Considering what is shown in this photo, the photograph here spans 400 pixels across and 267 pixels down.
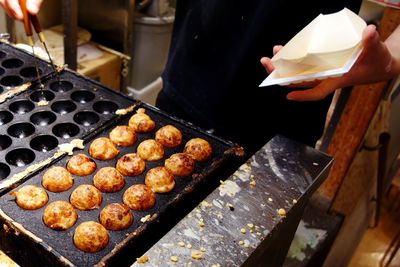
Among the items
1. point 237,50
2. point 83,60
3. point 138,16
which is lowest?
point 83,60

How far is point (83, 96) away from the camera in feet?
6.41

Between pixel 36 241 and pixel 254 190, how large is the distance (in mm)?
704

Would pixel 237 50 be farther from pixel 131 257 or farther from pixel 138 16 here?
pixel 138 16

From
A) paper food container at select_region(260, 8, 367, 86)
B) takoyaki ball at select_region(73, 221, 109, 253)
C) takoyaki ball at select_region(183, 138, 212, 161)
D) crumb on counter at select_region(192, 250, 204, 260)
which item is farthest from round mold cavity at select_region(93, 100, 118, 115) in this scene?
crumb on counter at select_region(192, 250, 204, 260)

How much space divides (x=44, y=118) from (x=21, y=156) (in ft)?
0.85

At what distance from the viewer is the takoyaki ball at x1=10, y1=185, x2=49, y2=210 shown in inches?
54.5

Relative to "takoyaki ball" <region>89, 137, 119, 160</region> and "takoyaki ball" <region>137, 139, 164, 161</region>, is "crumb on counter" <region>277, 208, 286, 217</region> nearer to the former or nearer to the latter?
"takoyaki ball" <region>137, 139, 164, 161</region>

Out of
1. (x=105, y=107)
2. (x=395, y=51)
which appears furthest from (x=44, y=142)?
(x=395, y=51)

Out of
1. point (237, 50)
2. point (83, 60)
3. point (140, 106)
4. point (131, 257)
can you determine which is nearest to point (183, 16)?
point (237, 50)

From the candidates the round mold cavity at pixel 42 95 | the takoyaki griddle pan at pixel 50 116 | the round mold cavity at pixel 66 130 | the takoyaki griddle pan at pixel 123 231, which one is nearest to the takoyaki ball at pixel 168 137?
the takoyaki griddle pan at pixel 123 231

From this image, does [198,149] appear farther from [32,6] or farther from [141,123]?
[32,6]

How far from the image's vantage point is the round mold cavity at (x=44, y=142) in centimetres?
168

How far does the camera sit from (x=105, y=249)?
4.30 feet

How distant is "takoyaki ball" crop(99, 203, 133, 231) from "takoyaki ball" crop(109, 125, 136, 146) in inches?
13.9
